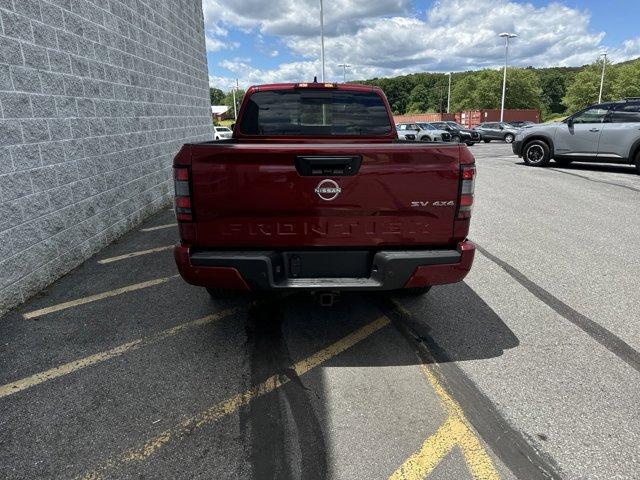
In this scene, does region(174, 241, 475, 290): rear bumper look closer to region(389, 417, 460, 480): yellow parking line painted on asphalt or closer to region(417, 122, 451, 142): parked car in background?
region(389, 417, 460, 480): yellow parking line painted on asphalt

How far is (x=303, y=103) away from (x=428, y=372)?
2.85 meters

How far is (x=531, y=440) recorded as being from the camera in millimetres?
2398

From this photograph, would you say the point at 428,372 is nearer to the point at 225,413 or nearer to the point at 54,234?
the point at 225,413

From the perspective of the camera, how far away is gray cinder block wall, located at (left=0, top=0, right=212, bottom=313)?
13.8 feet

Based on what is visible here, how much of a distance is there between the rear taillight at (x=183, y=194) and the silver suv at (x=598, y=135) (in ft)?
42.9

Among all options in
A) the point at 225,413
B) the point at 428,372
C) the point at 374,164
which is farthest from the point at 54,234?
the point at 428,372

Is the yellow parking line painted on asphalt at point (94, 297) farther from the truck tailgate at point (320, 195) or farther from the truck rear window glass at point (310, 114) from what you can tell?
the truck tailgate at point (320, 195)

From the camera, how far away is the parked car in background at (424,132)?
90.5 ft

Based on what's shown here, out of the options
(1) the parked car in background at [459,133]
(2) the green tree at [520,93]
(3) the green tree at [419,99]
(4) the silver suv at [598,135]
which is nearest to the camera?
(4) the silver suv at [598,135]

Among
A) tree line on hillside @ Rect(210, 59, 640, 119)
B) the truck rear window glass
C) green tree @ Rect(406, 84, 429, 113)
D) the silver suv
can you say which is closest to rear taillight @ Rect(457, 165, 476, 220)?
the truck rear window glass

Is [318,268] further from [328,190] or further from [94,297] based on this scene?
[94,297]

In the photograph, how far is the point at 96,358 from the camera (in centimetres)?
329

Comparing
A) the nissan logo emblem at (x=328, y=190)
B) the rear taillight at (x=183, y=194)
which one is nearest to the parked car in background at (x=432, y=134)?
the nissan logo emblem at (x=328, y=190)

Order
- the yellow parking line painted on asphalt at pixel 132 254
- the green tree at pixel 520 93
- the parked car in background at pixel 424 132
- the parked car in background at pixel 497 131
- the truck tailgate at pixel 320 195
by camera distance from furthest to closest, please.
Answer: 1. the green tree at pixel 520 93
2. the parked car in background at pixel 497 131
3. the parked car in background at pixel 424 132
4. the yellow parking line painted on asphalt at pixel 132 254
5. the truck tailgate at pixel 320 195
